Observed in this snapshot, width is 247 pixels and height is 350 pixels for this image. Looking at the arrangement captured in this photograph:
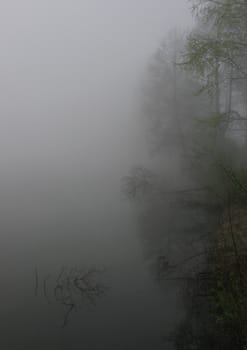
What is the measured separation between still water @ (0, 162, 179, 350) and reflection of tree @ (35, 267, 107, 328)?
2.0 inches

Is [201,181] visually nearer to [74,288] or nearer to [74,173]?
[74,288]

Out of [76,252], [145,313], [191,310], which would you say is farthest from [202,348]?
[76,252]

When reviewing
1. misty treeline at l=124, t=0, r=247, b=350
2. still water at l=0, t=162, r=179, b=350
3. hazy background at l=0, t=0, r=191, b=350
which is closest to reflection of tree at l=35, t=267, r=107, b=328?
still water at l=0, t=162, r=179, b=350

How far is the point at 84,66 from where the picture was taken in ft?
157

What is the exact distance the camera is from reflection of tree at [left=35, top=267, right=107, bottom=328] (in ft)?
26.8

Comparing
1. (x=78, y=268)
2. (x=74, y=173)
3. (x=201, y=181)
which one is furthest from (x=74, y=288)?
(x=74, y=173)

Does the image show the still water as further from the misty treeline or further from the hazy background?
the misty treeline

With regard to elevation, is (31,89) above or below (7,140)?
above

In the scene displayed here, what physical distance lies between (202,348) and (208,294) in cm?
124

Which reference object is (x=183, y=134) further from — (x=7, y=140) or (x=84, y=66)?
(x=84, y=66)

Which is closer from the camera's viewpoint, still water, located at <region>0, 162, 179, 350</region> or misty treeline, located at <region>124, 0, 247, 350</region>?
misty treeline, located at <region>124, 0, 247, 350</region>

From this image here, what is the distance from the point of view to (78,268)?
9742 millimetres

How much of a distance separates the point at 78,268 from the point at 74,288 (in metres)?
1.02

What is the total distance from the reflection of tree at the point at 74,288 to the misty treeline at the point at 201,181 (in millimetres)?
1624
